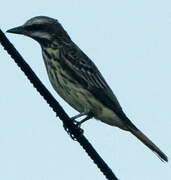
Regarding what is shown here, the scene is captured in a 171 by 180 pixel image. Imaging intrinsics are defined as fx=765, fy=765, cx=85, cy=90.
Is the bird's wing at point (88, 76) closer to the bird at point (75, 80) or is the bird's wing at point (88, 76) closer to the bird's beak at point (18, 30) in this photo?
the bird at point (75, 80)

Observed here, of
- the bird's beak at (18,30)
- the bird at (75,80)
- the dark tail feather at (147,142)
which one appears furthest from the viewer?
the bird at (75,80)

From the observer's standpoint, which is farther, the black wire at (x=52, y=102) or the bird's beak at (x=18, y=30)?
the bird's beak at (x=18, y=30)

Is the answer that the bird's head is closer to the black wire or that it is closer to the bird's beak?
the bird's beak

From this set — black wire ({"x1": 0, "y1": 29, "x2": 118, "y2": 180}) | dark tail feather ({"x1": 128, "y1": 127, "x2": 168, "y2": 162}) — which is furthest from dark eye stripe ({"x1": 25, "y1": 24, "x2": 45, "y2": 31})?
black wire ({"x1": 0, "y1": 29, "x2": 118, "y2": 180})

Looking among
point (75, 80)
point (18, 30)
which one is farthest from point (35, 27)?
point (75, 80)

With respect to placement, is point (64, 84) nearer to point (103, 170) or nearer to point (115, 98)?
point (115, 98)

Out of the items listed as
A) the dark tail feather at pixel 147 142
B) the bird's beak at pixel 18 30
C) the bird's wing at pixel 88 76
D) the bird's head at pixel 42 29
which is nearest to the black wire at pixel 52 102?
the dark tail feather at pixel 147 142

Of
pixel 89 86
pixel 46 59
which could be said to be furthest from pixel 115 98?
pixel 46 59

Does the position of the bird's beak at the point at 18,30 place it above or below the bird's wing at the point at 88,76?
above
